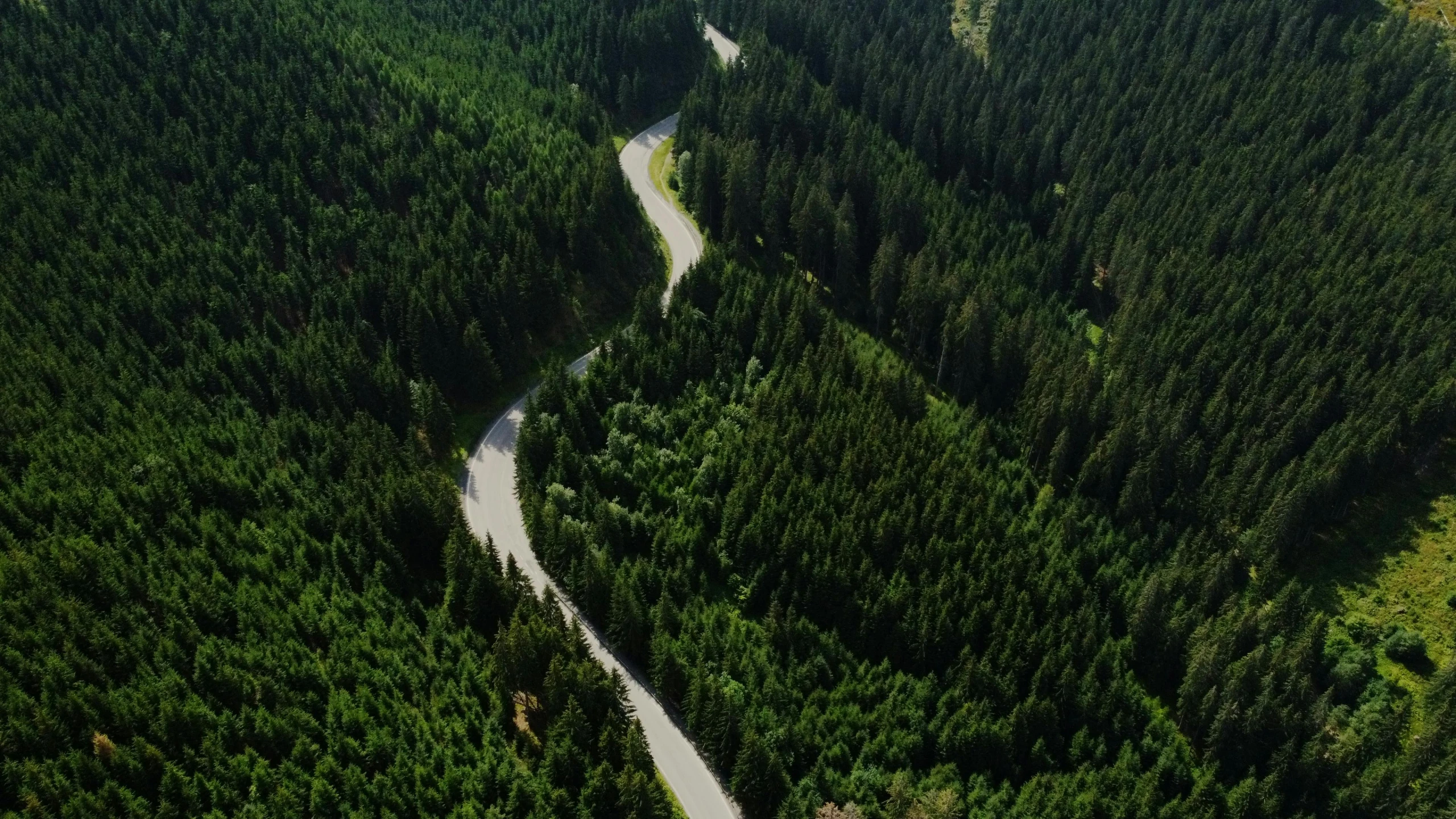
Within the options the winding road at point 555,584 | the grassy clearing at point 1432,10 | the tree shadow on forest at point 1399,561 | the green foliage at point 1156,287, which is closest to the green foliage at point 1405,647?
the tree shadow on forest at point 1399,561

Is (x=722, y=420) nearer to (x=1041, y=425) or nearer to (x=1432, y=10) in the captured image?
(x=1041, y=425)

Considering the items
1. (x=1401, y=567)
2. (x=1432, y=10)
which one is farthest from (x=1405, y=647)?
(x=1432, y=10)

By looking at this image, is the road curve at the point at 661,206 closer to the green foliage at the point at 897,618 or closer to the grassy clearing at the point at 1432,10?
the green foliage at the point at 897,618

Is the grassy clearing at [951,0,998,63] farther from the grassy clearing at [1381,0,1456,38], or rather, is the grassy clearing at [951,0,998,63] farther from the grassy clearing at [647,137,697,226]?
the grassy clearing at [647,137,697,226]

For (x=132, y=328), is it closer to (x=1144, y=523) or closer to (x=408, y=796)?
(x=408, y=796)

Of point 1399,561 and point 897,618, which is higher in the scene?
point 1399,561

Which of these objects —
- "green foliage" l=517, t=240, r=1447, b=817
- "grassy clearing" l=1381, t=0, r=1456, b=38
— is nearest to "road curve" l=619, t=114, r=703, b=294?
"green foliage" l=517, t=240, r=1447, b=817
